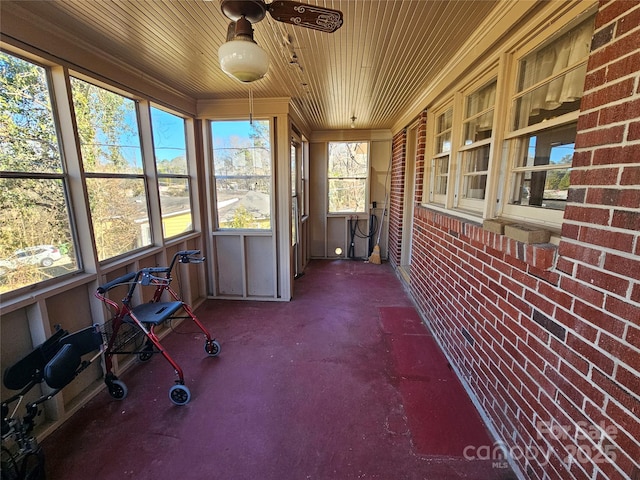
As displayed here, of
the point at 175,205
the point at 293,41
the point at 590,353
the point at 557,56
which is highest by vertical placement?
the point at 293,41

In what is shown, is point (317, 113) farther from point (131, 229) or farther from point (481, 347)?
point (481, 347)

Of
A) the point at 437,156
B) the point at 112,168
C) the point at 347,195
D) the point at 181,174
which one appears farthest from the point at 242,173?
the point at 347,195

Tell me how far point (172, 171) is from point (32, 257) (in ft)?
5.28

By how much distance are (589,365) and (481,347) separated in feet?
2.88

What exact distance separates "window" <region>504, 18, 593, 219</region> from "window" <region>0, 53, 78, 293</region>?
116 inches

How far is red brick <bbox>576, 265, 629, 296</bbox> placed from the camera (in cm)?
96

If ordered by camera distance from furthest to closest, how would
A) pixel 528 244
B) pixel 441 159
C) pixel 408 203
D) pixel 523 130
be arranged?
1. pixel 408 203
2. pixel 441 159
3. pixel 523 130
4. pixel 528 244

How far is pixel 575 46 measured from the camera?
136cm

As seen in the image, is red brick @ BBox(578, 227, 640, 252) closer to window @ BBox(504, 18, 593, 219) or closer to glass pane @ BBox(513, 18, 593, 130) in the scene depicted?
window @ BBox(504, 18, 593, 219)

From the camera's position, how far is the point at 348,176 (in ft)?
18.8

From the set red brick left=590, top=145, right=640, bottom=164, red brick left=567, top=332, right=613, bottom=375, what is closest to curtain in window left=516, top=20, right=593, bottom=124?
red brick left=590, top=145, right=640, bottom=164

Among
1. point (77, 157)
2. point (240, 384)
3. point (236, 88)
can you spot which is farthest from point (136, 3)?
point (240, 384)

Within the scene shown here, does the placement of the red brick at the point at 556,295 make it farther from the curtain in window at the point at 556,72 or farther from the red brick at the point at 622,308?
the curtain in window at the point at 556,72

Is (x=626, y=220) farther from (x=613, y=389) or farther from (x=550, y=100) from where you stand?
(x=550, y=100)
